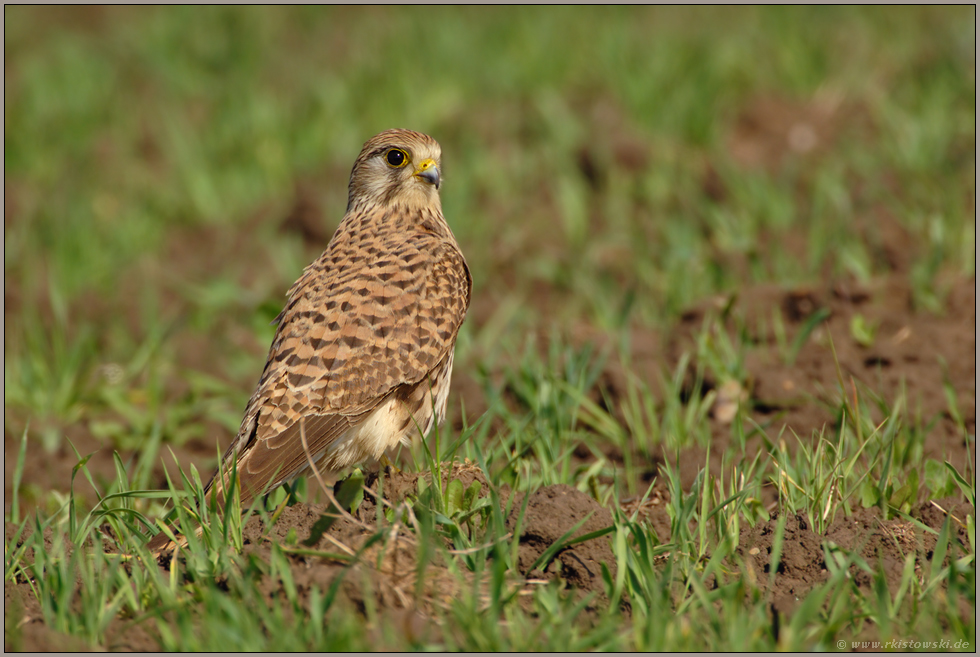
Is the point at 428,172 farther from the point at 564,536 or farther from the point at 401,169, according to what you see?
the point at 564,536

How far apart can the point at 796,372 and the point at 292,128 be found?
199 inches

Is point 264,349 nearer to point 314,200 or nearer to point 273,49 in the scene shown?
point 314,200

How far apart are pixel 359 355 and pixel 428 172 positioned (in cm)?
99

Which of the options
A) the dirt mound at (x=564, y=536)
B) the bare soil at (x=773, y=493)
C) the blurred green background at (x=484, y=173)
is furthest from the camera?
the blurred green background at (x=484, y=173)

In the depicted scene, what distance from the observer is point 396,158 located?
4.47 metres

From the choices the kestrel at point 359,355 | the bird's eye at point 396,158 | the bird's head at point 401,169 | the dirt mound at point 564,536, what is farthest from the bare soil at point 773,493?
the bird's eye at point 396,158

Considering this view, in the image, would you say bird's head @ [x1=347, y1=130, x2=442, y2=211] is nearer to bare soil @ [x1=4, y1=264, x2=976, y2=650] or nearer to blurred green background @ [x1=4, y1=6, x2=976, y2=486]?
blurred green background @ [x1=4, y1=6, x2=976, y2=486]

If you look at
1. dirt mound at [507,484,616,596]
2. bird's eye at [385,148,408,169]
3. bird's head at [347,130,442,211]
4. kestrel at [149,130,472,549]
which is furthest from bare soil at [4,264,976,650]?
bird's eye at [385,148,408,169]

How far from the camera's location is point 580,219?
22.7ft

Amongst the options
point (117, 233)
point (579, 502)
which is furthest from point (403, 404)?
point (117, 233)

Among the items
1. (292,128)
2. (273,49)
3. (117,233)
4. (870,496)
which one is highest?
(273,49)

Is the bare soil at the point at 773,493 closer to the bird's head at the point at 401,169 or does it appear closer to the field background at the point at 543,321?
the field background at the point at 543,321

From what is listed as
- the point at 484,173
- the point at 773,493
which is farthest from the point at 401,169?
the point at 484,173

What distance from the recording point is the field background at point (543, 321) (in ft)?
9.50
